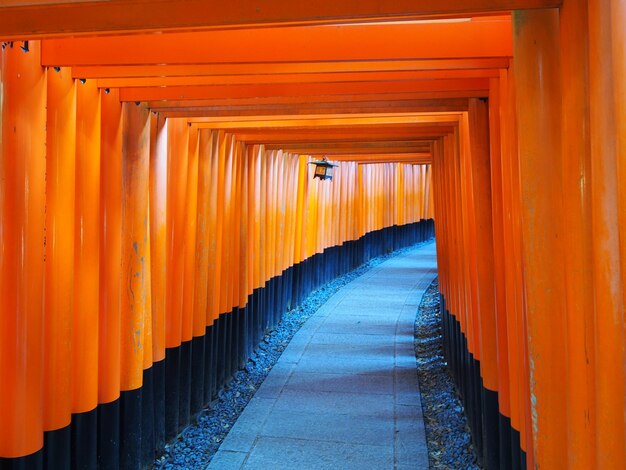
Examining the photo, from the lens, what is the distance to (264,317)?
8.49 metres

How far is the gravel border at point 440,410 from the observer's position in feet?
15.3

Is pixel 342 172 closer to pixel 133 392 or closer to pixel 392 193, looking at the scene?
pixel 392 193

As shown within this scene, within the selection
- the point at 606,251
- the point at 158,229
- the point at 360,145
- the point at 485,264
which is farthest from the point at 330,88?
the point at 360,145

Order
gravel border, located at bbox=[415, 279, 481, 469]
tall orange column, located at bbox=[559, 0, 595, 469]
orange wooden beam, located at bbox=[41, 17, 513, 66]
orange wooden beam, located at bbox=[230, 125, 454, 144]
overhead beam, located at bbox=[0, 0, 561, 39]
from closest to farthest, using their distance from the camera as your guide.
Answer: tall orange column, located at bbox=[559, 0, 595, 469] < overhead beam, located at bbox=[0, 0, 561, 39] < orange wooden beam, located at bbox=[41, 17, 513, 66] < gravel border, located at bbox=[415, 279, 481, 469] < orange wooden beam, located at bbox=[230, 125, 454, 144]

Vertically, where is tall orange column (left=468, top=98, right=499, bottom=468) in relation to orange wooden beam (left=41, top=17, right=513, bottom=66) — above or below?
below

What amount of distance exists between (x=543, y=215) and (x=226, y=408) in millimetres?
4472

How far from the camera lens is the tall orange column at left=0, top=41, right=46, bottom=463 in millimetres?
2746

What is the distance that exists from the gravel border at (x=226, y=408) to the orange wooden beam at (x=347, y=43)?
3220 millimetres

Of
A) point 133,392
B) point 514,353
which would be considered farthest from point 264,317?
point 514,353

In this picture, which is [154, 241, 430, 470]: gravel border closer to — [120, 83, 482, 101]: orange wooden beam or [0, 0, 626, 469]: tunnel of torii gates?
[0, 0, 626, 469]: tunnel of torii gates

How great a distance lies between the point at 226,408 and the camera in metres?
5.83

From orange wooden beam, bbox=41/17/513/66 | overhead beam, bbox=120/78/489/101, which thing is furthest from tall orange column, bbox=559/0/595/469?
overhead beam, bbox=120/78/489/101

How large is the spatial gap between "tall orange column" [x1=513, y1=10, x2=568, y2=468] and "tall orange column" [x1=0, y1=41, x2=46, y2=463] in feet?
7.37

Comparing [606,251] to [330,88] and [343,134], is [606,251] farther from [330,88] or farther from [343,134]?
[343,134]
